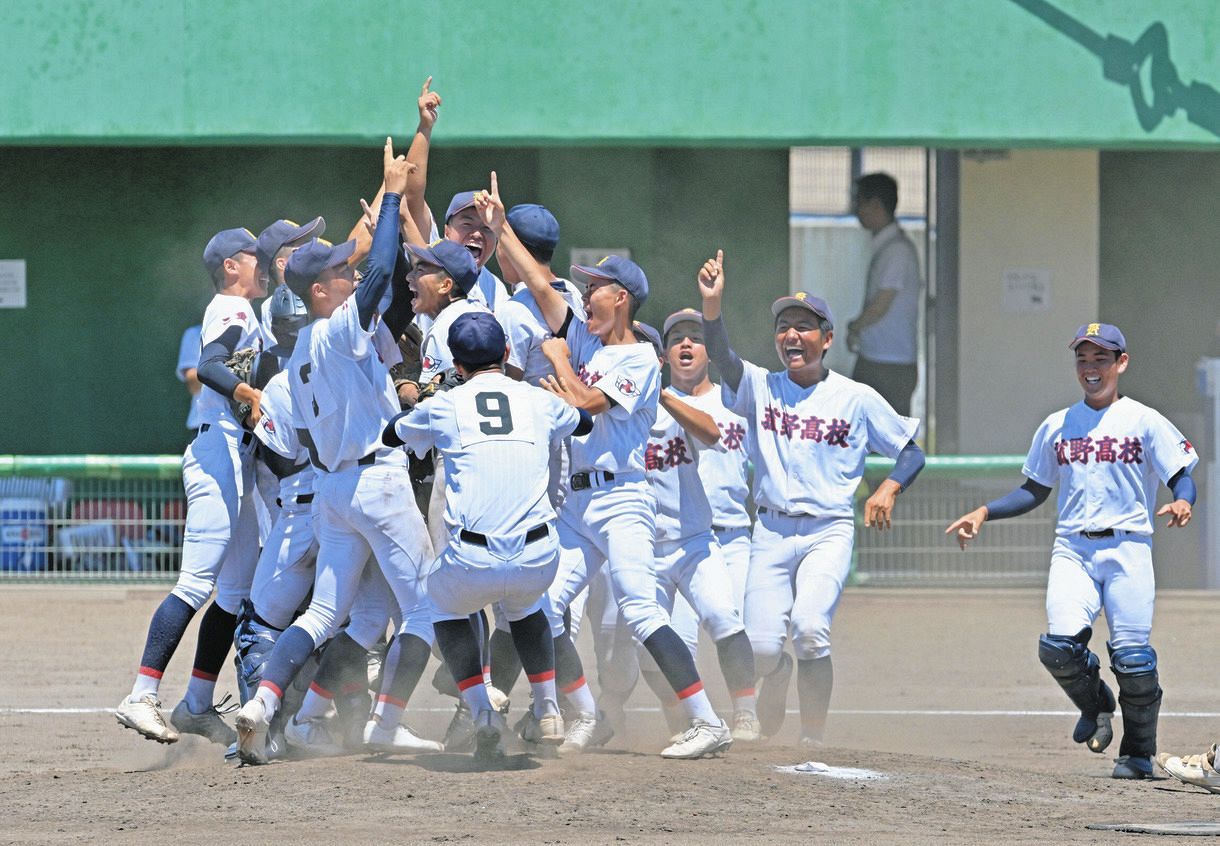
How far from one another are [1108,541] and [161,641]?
3679 millimetres

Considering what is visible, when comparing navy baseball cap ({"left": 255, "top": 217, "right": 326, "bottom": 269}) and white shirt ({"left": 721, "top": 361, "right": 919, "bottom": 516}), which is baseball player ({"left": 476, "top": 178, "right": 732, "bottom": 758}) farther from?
navy baseball cap ({"left": 255, "top": 217, "right": 326, "bottom": 269})

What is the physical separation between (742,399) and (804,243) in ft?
42.5

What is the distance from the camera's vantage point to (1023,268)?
13.5 metres

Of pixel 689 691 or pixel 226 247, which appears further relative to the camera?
pixel 226 247

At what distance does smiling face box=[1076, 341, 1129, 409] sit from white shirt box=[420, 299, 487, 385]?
2.41 m

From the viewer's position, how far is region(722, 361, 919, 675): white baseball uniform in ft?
23.8

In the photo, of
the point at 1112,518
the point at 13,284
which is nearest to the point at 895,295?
the point at 1112,518

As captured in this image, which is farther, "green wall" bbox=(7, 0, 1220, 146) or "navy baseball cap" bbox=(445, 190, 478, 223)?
"green wall" bbox=(7, 0, 1220, 146)

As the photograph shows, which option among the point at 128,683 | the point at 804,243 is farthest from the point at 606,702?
the point at 804,243

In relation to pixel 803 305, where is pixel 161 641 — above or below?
below

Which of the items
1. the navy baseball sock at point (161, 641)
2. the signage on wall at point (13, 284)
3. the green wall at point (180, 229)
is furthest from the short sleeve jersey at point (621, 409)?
the signage on wall at point (13, 284)

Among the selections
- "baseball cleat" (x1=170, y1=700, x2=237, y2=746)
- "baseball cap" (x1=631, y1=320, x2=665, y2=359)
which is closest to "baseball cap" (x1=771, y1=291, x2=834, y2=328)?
"baseball cap" (x1=631, y1=320, x2=665, y2=359)

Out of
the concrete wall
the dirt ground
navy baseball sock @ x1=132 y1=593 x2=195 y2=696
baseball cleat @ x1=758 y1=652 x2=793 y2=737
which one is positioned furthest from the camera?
the concrete wall

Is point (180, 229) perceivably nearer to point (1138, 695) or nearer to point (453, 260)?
point (453, 260)
